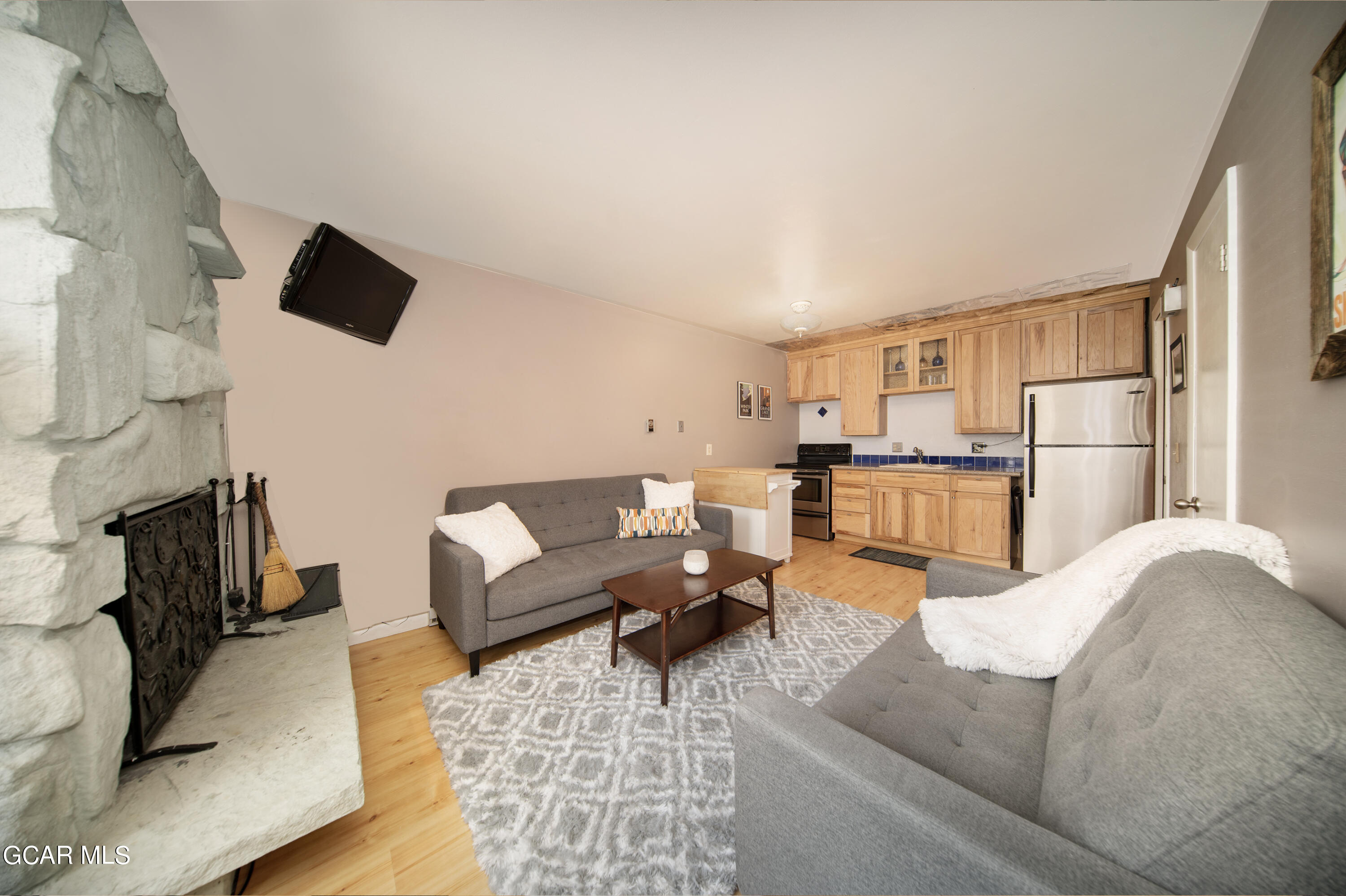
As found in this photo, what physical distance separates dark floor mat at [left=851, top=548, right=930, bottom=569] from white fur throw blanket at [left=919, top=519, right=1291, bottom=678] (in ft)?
8.35

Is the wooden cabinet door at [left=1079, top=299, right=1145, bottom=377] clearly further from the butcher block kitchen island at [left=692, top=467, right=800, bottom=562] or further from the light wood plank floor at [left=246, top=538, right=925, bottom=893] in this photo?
the light wood plank floor at [left=246, top=538, right=925, bottom=893]

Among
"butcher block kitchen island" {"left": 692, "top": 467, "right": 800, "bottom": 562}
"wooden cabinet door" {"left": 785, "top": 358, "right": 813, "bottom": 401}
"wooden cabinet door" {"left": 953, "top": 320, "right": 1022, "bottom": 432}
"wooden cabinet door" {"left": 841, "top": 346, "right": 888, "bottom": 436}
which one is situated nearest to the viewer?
"butcher block kitchen island" {"left": 692, "top": 467, "right": 800, "bottom": 562}

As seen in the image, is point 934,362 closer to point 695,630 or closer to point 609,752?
point 695,630

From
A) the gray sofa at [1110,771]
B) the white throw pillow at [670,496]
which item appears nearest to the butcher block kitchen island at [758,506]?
the white throw pillow at [670,496]

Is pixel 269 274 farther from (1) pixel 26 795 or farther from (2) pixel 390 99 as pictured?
(1) pixel 26 795

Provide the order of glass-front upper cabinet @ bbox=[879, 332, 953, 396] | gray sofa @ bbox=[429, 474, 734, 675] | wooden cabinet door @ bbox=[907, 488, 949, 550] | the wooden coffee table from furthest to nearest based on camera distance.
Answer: glass-front upper cabinet @ bbox=[879, 332, 953, 396] < wooden cabinet door @ bbox=[907, 488, 949, 550] < gray sofa @ bbox=[429, 474, 734, 675] < the wooden coffee table

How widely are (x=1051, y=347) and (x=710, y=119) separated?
3865 millimetres

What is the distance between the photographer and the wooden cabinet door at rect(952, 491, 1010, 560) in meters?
3.79

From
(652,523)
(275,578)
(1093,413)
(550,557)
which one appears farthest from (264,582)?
(1093,413)

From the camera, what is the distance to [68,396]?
0.89 meters

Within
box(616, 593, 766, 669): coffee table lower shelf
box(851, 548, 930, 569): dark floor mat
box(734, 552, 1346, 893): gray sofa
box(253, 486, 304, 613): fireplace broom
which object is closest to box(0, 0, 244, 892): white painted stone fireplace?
box(253, 486, 304, 613): fireplace broom

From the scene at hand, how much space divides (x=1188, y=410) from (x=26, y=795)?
147 inches

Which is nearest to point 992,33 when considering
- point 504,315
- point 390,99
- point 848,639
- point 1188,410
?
point 1188,410

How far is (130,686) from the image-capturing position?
108 cm
